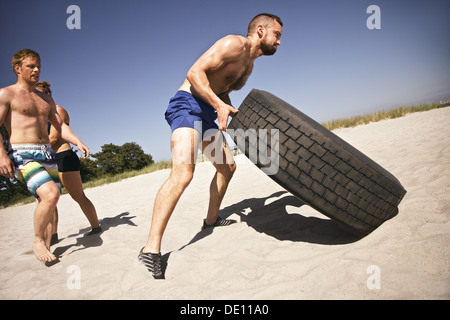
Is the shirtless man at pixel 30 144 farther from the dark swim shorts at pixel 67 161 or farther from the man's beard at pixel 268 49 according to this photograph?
the man's beard at pixel 268 49

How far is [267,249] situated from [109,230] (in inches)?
98.9

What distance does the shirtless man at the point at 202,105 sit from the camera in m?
1.89

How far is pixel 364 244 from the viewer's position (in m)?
1.68

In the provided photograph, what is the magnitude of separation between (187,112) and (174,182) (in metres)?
0.68

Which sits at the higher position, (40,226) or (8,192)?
(40,226)

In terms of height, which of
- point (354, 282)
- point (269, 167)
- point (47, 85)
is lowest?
point (354, 282)

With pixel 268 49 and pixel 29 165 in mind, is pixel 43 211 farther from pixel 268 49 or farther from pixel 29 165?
pixel 268 49

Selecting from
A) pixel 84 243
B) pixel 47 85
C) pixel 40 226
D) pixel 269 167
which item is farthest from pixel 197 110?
pixel 47 85

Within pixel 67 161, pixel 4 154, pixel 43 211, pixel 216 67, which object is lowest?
pixel 43 211

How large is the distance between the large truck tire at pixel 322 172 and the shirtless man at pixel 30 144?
209 centimetres

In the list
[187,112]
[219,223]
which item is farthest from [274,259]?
[187,112]

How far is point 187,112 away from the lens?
215cm

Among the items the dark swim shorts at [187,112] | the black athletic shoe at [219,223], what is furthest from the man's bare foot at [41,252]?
the dark swim shorts at [187,112]
